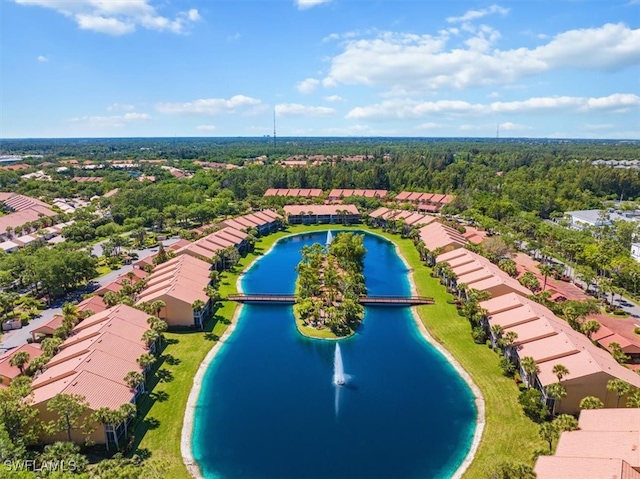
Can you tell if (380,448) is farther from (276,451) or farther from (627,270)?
(627,270)

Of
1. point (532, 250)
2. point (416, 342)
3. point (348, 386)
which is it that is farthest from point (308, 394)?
point (532, 250)

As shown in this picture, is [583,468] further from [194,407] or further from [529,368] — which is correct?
[194,407]

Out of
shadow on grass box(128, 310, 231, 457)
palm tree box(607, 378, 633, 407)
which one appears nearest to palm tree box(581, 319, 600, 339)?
palm tree box(607, 378, 633, 407)

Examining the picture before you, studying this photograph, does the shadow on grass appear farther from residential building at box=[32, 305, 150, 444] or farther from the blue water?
the blue water

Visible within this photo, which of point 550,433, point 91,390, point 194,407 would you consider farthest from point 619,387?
point 91,390

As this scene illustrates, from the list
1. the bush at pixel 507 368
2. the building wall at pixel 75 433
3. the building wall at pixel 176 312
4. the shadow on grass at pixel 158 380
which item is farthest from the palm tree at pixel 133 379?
the bush at pixel 507 368
